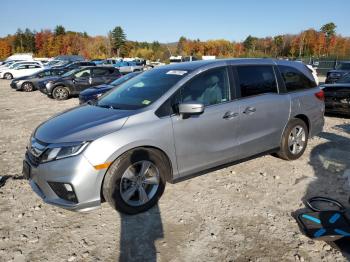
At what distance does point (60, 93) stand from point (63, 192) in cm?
1267

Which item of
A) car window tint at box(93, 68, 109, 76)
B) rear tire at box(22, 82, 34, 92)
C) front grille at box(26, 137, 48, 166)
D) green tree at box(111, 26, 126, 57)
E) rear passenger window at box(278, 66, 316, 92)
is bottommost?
rear tire at box(22, 82, 34, 92)

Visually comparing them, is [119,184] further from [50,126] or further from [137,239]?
[50,126]

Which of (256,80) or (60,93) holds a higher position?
(256,80)

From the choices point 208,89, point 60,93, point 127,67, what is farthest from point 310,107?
point 127,67

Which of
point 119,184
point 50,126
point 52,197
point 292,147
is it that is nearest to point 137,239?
point 119,184

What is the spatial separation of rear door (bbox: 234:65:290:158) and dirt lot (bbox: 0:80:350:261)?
20.7 inches

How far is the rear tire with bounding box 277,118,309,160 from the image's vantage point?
542cm

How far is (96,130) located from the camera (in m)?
3.62

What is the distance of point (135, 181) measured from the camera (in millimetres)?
3852

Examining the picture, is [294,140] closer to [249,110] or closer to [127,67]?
[249,110]

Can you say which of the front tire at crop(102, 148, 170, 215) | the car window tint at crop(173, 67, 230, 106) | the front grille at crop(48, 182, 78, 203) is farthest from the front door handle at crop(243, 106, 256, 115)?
the front grille at crop(48, 182, 78, 203)

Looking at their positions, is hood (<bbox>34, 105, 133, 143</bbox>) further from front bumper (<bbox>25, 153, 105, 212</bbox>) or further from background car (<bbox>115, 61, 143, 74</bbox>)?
background car (<bbox>115, 61, 143, 74</bbox>)

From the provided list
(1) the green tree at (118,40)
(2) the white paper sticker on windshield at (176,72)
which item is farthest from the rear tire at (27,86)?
(1) the green tree at (118,40)

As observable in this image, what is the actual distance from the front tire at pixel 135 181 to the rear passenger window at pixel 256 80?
5.67 ft
